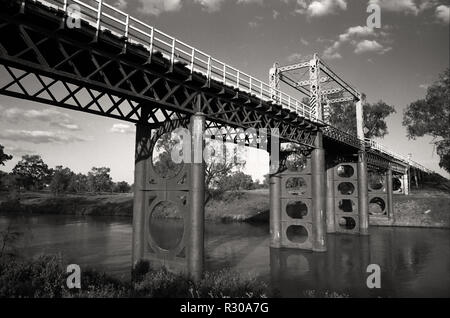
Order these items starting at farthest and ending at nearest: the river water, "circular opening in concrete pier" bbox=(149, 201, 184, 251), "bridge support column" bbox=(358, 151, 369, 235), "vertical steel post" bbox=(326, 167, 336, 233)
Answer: "vertical steel post" bbox=(326, 167, 336, 233) < "bridge support column" bbox=(358, 151, 369, 235) < "circular opening in concrete pier" bbox=(149, 201, 184, 251) < the river water

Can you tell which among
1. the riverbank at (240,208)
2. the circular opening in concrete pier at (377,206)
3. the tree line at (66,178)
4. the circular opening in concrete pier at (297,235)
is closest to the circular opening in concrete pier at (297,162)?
the riverbank at (240,208)

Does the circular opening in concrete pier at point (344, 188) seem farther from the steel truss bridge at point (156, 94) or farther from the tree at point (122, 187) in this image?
the tree at point (122, 187)

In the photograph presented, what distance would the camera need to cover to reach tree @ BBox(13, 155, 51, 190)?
12425 centimetres

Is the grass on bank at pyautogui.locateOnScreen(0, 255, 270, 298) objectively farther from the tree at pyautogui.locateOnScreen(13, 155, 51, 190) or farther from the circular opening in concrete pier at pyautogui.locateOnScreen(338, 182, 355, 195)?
the tree at pyautogui.locateOnScreen(13, 155, 51, 190)

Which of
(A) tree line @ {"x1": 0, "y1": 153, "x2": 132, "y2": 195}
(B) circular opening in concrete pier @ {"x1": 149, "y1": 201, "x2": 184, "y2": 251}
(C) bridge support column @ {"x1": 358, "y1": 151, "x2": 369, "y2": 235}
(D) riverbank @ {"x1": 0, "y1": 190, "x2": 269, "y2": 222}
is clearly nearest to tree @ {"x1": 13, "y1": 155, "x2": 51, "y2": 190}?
(A) tree line @ {"x1": 0, "y1": 153, "x2": 132, "y2": 195}

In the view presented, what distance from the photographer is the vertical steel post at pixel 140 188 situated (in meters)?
16.8

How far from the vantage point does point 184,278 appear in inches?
564

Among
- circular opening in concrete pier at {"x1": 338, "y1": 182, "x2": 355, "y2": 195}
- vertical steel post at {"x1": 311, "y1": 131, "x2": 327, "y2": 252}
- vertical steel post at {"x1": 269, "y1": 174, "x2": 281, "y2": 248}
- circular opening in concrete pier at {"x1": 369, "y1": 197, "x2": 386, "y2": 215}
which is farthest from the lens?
circular opening in concrete pier at {"x1": 338, "y1": 182, "x2": 355, "y2": 195}

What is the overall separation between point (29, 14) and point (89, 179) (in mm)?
144615

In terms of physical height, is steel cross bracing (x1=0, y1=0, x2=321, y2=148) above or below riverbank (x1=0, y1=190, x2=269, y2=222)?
above

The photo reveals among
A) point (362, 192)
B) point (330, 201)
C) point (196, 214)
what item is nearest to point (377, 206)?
point (362, 192)

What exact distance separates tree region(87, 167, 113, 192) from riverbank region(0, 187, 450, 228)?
6308 cm
